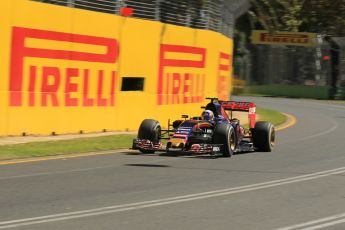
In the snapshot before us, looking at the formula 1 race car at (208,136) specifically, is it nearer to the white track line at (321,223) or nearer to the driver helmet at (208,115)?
the driver helmet at (208,115)

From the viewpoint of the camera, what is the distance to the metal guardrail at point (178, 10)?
1838cm

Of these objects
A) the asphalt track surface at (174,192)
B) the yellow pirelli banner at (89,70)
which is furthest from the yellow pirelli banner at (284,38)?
the asphalt track surface at (174,192)

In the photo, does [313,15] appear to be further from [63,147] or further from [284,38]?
[63,147]

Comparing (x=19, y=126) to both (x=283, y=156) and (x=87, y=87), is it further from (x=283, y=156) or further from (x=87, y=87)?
(x=283, y=156)

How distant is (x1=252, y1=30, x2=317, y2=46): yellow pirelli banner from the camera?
4928cm

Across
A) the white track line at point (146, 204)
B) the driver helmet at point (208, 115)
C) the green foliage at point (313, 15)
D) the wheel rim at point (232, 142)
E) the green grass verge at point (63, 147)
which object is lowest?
the white track line at point (146, 204)

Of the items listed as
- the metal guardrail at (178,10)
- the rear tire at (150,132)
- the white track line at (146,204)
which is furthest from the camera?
the metal guardrail at (178,10)

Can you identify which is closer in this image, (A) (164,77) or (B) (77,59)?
(B) (77,59)

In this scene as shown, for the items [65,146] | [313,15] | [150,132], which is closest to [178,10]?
[150,132]

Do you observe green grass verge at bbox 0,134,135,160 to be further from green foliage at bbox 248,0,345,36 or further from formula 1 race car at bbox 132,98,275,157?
green foliage at bbox 248,0,345,36

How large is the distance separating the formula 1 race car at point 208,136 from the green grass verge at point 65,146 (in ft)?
3.96

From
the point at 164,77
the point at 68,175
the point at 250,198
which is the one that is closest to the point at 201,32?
the point at 164,77

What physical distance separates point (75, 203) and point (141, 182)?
2.03m

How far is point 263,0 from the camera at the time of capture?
3784 centimetres
